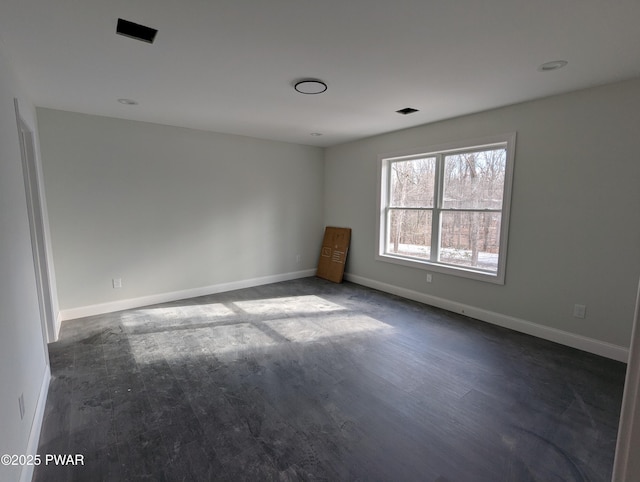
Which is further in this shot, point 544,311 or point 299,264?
point 299,264

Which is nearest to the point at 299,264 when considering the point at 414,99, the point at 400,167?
the point at 400,167

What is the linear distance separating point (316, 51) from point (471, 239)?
2.95 meters

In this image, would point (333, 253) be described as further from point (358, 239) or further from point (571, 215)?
point (571, 215)

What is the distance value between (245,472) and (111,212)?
3.55 metres

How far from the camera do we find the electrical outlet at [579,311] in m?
3.04

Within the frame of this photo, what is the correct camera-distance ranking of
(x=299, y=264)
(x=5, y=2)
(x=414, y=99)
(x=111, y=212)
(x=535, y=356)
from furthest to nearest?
(x=299, y=264) < (x=111, y=212) < (x=414, y=99) < (x=535, y=356) < (x=5, y=2)

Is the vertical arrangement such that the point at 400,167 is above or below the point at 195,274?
above

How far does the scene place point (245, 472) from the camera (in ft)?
5.50

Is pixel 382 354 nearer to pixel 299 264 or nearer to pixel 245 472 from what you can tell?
pixel 245 472

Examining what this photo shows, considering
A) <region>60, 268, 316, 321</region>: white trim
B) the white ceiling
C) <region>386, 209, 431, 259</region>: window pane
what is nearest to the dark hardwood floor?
<region>60, 268, 316, 321</region>: white trim

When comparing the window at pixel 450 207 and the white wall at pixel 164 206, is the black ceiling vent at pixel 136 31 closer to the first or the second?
the white wall at pixel 164 206

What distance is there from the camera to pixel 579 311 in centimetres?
307

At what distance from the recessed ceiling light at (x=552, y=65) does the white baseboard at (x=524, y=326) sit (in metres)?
2.48

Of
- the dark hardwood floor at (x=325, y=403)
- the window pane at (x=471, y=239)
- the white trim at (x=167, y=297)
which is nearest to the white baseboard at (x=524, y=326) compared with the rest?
the dark hardwood floor at (x=325, y=403)
